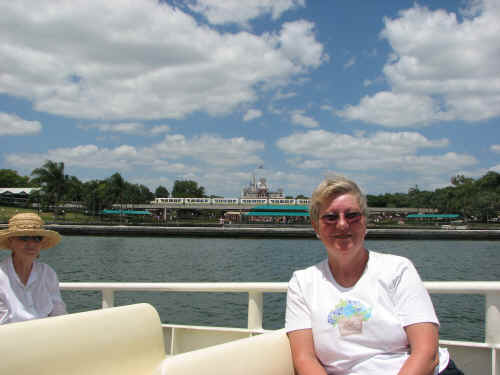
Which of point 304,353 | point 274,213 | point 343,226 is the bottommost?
point 274,213

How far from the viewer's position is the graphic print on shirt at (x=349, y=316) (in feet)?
6.01

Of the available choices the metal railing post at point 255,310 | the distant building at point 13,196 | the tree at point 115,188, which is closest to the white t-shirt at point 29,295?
the metal railing post at point 255,310

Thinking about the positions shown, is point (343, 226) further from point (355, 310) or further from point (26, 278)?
point (26, 278)

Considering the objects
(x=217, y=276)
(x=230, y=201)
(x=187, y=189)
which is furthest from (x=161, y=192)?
(x=217, y=276)

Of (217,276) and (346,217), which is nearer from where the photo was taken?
(346,217)

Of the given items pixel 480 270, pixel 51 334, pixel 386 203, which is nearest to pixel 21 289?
pixel 51 334

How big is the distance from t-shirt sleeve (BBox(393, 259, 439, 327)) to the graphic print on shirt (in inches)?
5.6

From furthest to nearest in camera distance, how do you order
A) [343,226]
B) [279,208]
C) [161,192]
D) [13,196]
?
[161,192], [13,196], [279,208], [343,226]

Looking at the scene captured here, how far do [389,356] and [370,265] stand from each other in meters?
0.40

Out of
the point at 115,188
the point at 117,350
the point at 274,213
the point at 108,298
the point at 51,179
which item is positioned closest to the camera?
the point at 117,350

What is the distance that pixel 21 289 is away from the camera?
255cm

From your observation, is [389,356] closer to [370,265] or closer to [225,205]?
[370,265]

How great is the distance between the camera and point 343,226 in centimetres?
200

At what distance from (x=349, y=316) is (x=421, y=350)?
12.7 inches
